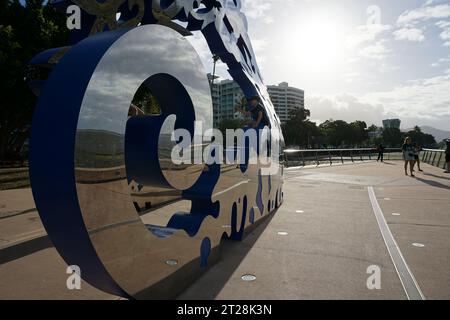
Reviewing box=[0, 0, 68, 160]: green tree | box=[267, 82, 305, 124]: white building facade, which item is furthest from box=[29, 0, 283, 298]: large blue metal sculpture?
box=[267, 82, 305, 124]: white building facade

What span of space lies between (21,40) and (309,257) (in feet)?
68.4

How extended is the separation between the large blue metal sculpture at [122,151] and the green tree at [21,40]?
16.2 m

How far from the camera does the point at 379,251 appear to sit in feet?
14.3

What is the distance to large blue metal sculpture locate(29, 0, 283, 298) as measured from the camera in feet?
6.94

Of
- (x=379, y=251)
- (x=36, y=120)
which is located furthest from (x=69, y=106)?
(x=379, y=251)

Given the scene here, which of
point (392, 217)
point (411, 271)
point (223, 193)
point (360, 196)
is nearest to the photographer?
point (411, 271)

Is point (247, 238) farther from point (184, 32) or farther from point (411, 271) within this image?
point (184, 32)

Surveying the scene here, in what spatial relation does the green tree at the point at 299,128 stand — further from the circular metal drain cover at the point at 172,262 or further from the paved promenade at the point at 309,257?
the circular metal drain cover at the point at 172,262

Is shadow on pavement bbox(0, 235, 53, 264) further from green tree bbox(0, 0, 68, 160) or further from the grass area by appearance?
green tree bbox(0, 0, 68, 160)

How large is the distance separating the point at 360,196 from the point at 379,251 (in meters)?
4.99

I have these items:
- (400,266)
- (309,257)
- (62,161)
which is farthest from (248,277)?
(62,161)

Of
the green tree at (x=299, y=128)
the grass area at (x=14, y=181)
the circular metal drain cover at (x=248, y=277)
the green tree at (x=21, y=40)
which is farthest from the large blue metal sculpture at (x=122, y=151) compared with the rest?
the green tree at (x=299, y=128)

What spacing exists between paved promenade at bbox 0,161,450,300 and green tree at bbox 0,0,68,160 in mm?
12749

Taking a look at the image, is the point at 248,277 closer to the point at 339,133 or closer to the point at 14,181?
the point at 14,181
